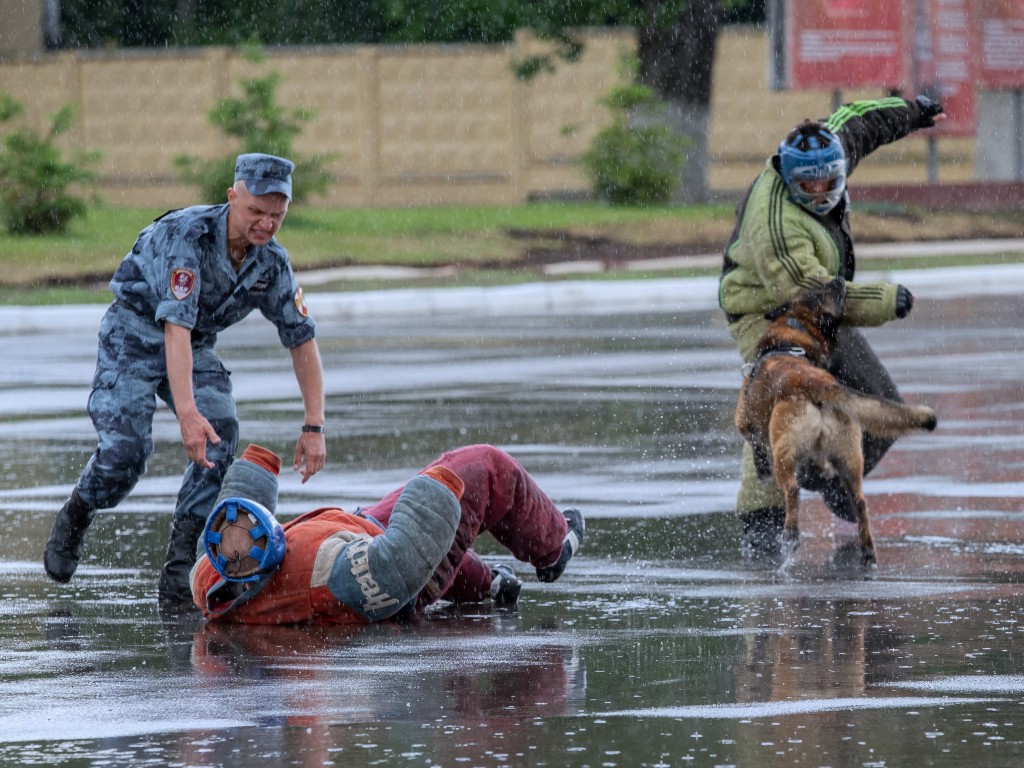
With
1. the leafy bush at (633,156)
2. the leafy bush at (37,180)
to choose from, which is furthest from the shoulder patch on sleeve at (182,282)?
the leafy bush at (633,156)

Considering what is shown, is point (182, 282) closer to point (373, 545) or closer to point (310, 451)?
point (310, 451)

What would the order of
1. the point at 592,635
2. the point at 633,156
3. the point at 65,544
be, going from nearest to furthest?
1. the point at 592,635
2. the point at 65,544
3. the point at 633,156

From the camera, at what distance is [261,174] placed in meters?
7.16

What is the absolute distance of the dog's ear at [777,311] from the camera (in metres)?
8.55

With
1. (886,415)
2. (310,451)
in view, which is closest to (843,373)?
(886,415)

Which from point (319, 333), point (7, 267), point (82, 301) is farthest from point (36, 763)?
point (7, 267)

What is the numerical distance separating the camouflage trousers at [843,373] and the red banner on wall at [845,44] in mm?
23522

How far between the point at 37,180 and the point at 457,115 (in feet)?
42.4

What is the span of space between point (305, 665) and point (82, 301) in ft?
51.3

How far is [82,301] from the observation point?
2141 cm

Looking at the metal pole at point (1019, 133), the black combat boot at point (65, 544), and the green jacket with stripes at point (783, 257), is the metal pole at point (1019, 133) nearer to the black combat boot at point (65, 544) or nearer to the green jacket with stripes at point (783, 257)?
the green jacket with stripes at point (783, 257)

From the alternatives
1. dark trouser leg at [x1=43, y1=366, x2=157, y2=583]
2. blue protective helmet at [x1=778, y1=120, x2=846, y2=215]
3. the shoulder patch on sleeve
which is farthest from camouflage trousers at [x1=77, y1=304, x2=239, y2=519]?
blue protective helmet at [x1=778, y1=120, x2=846, y2=215]

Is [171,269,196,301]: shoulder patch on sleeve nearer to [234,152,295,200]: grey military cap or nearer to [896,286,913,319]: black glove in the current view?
[234,152,295,200]: grey military cap

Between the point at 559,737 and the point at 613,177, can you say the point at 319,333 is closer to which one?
the point at 613,177
